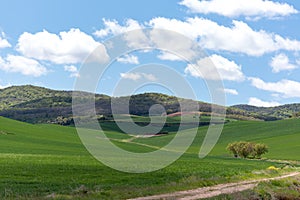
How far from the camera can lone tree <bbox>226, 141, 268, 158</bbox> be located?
3472 inches

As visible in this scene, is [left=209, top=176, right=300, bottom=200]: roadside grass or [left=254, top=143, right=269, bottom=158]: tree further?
[left=254, top=143, right=269, bottom=158]: tree

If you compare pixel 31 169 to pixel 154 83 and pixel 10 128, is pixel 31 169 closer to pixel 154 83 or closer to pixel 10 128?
pixel 154 83

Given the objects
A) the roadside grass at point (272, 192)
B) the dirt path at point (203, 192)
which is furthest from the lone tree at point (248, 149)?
the dirt path at point (203, 192)

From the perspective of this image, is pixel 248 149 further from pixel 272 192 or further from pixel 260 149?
pixel 272 192

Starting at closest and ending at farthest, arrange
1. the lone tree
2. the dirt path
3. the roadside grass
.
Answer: the dirt path → the roadside grass → the lone tree

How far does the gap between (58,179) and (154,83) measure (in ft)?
35.1

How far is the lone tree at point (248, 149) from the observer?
8819 cm

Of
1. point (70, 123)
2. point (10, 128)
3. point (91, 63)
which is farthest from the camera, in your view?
point (70, 123)

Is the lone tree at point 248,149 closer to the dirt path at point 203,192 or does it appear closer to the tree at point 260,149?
the tree at point 260,149

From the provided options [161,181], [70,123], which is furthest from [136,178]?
[70,123]

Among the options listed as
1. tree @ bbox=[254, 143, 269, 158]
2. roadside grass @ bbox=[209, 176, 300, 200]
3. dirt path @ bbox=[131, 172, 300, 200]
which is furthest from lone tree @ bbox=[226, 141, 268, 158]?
dirt path @ bbox=[131, 172, 300, 200]

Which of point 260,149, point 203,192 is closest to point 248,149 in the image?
point 260,149

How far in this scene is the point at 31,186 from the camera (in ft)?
91.2

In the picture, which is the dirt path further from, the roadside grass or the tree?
the tree
